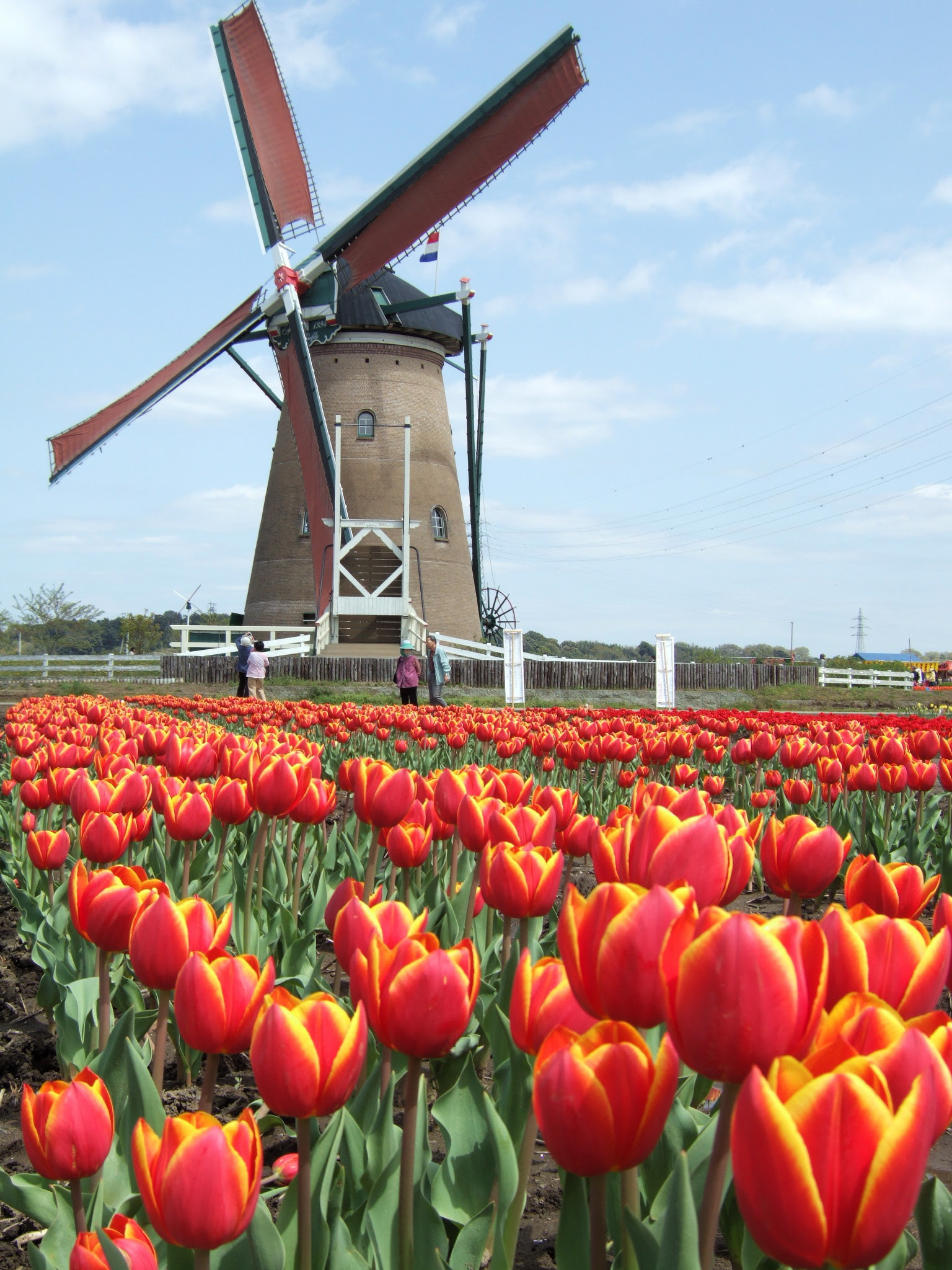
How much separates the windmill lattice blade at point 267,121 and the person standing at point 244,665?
12318 millimetres

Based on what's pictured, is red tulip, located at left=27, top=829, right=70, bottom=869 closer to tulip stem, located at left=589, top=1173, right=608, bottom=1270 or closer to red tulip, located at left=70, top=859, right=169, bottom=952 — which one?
red tulip, located at left=70, top=859, right=169, bottom=952

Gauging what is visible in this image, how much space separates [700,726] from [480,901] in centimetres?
464

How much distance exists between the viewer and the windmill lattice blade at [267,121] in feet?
79.7

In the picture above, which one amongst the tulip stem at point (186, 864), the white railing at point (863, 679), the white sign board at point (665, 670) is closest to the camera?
the tulip stem at point (186, 864)

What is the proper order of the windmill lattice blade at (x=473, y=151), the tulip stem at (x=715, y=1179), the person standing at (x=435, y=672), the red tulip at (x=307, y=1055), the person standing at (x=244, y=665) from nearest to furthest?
1. the tulip stem at (x=715, y=1179)
2. the red tulip at (x=307, y=1055)
3. the person standing at (x=435, y=672)
4. the person standing at (x=244, y=665)
5. the windmill lattice blade at (x=473, y=151)

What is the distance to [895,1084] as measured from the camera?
74cm

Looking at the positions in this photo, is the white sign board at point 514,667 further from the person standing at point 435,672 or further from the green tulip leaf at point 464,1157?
the green tulip leaf at point 464,1157

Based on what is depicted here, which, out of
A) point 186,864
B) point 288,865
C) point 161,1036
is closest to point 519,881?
point 161,1036

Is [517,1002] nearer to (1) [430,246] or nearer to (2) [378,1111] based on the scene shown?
(2) [378,1111]

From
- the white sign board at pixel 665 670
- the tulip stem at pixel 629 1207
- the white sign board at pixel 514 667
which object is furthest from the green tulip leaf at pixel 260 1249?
the white sign board at pixel 514 667

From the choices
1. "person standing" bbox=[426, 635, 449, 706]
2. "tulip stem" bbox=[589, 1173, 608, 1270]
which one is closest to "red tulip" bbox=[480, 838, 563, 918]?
"tulip stem" bbox=[589, 1173, 608, 1270]

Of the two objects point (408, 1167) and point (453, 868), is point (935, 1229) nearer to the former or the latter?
point (408, 1167)

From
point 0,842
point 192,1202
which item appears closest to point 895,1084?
point 192,1202

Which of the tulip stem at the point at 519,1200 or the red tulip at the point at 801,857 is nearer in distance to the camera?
the tulip stem at the point at 519,1200
